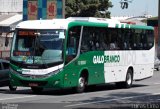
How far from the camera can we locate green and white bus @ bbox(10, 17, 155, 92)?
66.8ft

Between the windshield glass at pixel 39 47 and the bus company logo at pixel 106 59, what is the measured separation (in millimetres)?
2673

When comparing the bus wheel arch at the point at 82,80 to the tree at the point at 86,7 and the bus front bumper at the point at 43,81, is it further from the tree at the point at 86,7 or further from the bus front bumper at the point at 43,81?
the tree at the point at 86,7

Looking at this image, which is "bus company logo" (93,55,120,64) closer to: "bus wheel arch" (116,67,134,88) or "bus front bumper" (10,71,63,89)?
"bus wheel arch" (116,67,134,88)

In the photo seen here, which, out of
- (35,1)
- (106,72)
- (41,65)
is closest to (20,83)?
(41,65)

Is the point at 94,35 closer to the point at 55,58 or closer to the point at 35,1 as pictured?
the point at 55,58

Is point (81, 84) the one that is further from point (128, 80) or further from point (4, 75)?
point (128, 80)

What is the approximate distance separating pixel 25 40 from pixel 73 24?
79.4 inches

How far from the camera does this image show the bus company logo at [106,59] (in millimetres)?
22830

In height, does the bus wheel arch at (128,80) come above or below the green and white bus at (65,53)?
below

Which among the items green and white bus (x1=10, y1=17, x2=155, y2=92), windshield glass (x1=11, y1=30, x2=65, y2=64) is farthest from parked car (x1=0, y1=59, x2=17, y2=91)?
windshield glass (x1=11, y1=30, x2=65, y2=64)

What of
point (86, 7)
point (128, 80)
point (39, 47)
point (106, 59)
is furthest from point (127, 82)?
point (86, 7)

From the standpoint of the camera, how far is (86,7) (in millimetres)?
63562

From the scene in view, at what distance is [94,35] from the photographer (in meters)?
22.7

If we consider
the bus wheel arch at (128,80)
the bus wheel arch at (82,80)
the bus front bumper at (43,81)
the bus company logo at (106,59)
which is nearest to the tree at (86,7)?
the bus wheel arch at (128,80)
